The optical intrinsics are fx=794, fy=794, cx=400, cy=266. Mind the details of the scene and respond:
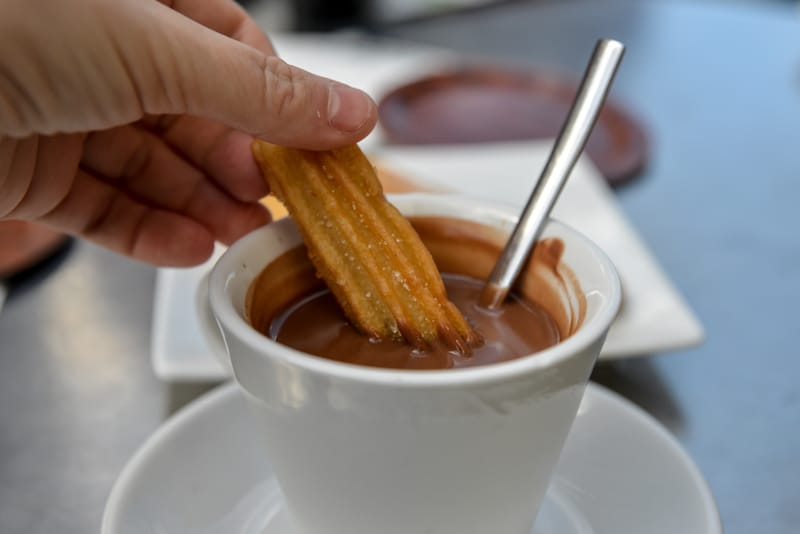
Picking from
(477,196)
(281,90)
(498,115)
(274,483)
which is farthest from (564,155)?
(498,115)

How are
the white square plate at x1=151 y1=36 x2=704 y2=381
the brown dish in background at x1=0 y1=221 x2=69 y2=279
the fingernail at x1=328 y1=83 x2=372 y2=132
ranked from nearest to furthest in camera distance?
the fingernail at x1=328 y1=83 x2=372 y2=132 < the white square plate at x1=151 y1=36 x2=704 y2=381 < the brown dish in background at x1=0 y1=221 x2=69 y2=279

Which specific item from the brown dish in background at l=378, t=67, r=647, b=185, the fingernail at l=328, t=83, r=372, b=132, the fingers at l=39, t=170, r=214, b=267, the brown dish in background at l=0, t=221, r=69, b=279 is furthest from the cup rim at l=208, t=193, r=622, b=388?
the brown dish in background at l=378, t=67, r=647, b=185

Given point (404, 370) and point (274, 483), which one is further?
point (274, 483)

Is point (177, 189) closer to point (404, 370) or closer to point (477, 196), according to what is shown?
point (477, 196)

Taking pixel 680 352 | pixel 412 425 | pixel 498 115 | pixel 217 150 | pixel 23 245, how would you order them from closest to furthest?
1. pixel 412 425
2. pixel 217 150
3. pixel 680 352
4. pixel 23 245
5. pixel 498 115

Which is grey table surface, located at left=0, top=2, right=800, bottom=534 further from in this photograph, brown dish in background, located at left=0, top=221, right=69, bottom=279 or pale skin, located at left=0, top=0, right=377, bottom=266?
pale skin, located at left=0, top=0, right=377, bottom=266

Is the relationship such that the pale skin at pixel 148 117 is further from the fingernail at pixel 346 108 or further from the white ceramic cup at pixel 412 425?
the white ceramic cup at pixel 412 425

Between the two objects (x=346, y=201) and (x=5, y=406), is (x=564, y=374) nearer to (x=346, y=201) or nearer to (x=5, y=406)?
(x=346, y=201)
